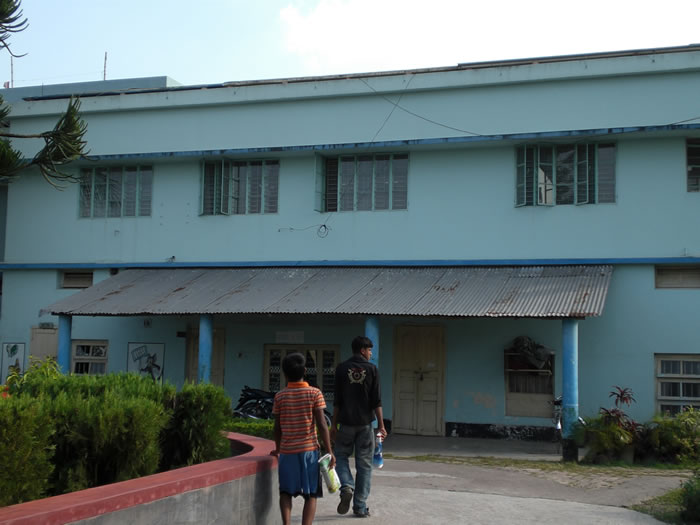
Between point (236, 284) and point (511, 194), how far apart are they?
18.3 ft

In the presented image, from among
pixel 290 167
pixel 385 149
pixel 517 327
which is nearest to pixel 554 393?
pixel 517 327

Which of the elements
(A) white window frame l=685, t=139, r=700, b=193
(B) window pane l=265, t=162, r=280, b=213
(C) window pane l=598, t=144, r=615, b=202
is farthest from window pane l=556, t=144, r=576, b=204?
(B) window pane l=265, t=162, r=280, b=213

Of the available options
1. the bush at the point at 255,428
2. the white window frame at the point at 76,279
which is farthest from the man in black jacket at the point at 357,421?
the white window frame at the point at 76,279

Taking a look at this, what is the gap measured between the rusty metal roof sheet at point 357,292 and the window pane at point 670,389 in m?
2.17

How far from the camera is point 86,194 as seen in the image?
58.5 feet

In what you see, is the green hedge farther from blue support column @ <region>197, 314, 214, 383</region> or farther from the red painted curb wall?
blue support column @ <region>197, 314, 214, 383</region>

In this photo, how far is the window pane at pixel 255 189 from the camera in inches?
657

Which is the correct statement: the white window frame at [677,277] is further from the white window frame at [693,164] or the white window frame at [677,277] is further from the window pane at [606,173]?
the window pane at [606,173]

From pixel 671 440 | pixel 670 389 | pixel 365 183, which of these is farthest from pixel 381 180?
pixel 671 440

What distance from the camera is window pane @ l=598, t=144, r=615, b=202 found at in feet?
47.4

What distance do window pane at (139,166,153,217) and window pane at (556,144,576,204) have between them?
8642 mm

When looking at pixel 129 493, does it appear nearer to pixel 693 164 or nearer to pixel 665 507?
pixel 665 507

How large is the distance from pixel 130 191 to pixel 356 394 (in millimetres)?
11704

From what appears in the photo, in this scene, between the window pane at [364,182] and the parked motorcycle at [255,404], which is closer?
the parked motorcycle at [255,404]
